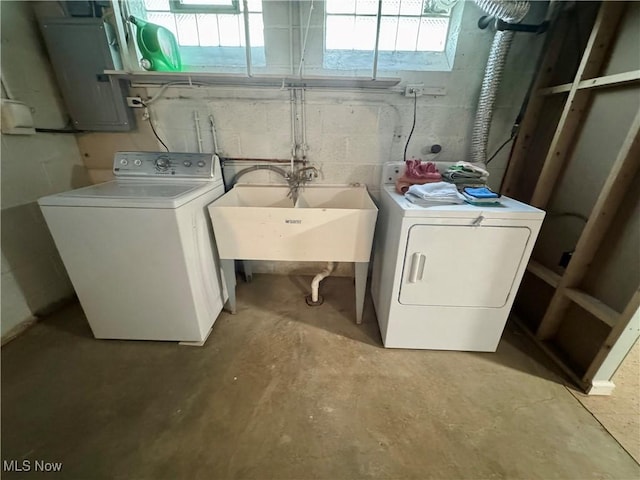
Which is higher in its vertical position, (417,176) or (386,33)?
(386,33)

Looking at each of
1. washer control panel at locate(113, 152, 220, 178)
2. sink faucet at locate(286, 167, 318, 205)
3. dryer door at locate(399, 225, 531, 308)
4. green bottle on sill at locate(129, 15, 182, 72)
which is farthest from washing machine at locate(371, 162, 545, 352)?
green bottle on sill at locate(129, 15, 182, 72)

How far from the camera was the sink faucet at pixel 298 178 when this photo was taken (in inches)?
77.9

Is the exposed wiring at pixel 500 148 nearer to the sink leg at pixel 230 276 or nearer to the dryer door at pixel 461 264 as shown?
the dryer door at pixel 461 264

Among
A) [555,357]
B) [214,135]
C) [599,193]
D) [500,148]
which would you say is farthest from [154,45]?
[555,357]

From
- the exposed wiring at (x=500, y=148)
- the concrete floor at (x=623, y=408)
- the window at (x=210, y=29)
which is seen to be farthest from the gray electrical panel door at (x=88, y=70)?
the concrete floor at (x=623, y=408)

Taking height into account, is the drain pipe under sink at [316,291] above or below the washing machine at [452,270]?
below

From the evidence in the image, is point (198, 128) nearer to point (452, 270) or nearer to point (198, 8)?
point (198, 8)

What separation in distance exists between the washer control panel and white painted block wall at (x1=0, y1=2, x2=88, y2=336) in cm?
51

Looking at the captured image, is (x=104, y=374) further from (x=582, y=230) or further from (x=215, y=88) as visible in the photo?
(x=582, y=230)

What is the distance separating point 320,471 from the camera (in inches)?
39.9

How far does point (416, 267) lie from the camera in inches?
53.1

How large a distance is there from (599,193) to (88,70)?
3169 millimetres

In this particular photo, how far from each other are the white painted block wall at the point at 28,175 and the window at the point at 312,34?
0.71m

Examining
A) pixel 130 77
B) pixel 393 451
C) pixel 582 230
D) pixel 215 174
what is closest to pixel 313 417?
pixel 393 451
